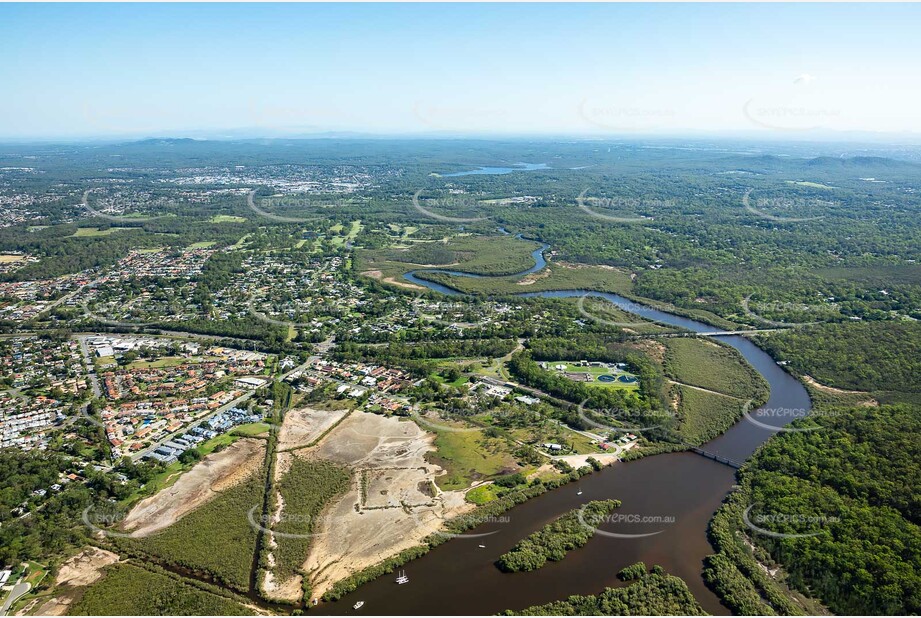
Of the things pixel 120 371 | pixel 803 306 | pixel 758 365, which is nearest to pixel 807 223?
pixel 803 306

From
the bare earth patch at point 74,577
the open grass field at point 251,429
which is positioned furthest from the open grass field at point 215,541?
the open grass field at point 251,429

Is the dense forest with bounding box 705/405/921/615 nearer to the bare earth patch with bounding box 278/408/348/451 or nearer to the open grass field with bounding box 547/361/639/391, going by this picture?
the open grass field with bounding box 547/361/639/391

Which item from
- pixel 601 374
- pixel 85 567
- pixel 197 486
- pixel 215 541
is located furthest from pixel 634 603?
pixel 85 567

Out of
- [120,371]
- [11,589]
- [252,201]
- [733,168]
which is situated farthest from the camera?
[733,168]

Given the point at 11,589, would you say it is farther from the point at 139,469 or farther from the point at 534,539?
the point at 534,539

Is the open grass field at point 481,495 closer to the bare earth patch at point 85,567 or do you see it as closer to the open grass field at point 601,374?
the open grass field at point 601,374

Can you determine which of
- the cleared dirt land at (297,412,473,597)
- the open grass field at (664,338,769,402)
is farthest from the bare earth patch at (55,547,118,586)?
the open grass field at (664,338,769,402)
